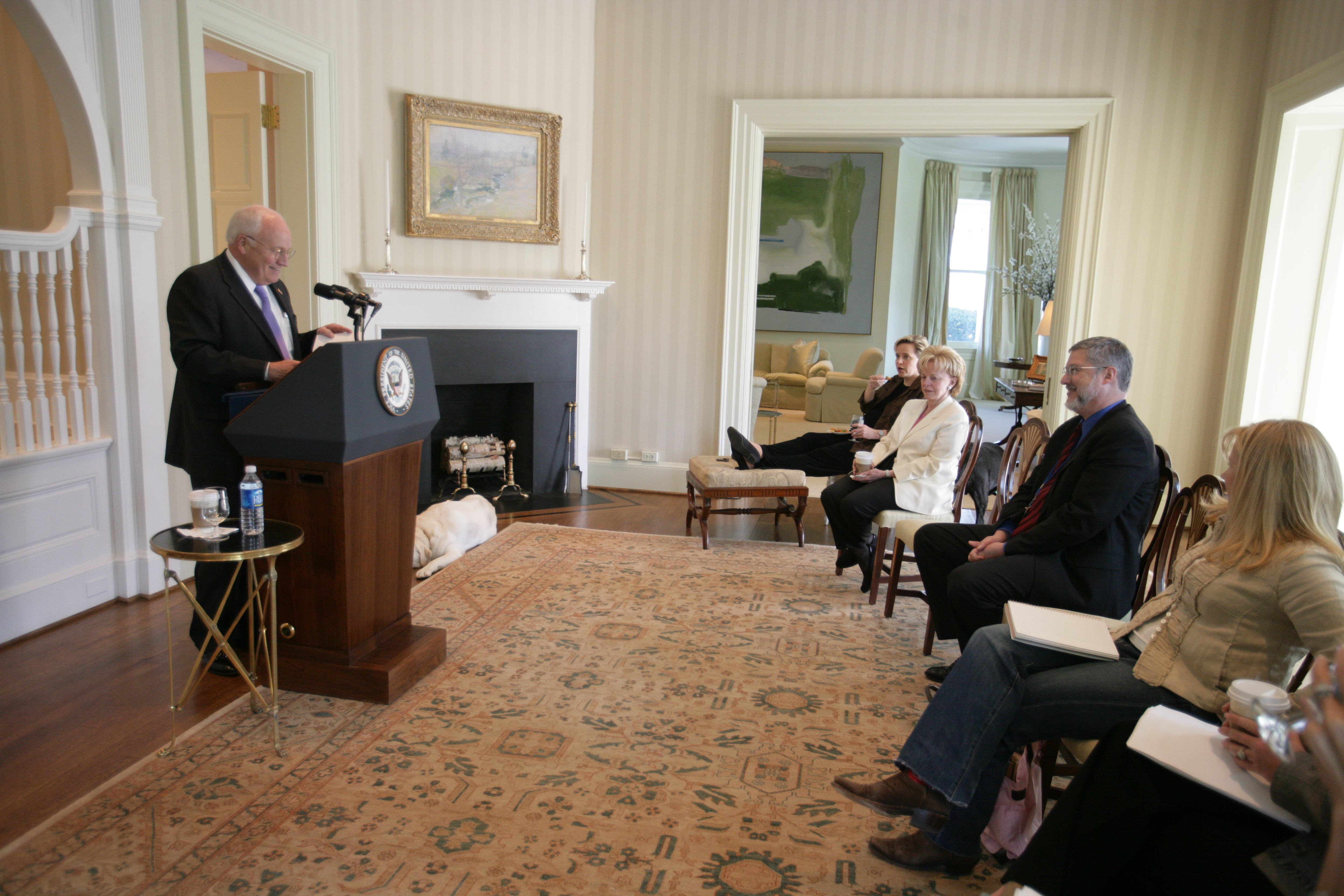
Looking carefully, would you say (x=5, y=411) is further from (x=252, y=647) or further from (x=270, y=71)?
(x=270, y=71)

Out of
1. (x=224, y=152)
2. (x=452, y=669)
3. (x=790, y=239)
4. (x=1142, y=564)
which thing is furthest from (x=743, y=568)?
(x=790, y=239)

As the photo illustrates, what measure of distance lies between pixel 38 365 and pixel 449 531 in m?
1.90

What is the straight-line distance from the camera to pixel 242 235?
2893 millimetres

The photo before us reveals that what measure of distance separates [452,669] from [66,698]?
1.22 metres

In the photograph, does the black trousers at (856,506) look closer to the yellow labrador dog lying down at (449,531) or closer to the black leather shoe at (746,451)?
the black leather shoe at (746,451)

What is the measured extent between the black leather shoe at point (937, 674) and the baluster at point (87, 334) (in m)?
3.49

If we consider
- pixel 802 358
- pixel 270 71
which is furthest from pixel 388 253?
pixel 802 358

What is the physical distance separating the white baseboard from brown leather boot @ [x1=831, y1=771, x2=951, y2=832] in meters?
4.18

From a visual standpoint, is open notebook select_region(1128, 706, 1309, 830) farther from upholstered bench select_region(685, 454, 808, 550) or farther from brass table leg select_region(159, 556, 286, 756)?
upholstered bench select_region(685, 454, 808, 550)

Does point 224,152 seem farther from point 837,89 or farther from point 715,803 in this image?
point 715,803

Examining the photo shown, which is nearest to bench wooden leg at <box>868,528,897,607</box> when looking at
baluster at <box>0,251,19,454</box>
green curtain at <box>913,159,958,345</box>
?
baluster at <box>0,251,19,454</box>

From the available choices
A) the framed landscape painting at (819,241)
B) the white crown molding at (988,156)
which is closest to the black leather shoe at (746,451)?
the framed landscape painting at (819,241)

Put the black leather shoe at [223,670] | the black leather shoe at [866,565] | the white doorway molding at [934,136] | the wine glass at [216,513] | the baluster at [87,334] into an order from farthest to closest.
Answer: the white doorway molding at [934,136] < the black leather shoe at [866,565] < the baluster at [87,334] < the black leather shoe at [223,670] < the wine glass at [216,513]

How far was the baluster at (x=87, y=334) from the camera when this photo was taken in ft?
11.3
